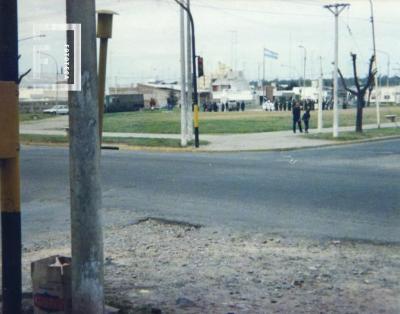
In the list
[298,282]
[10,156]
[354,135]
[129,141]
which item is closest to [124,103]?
[354,135]

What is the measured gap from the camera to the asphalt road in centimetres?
998

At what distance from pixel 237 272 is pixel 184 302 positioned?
3.89 feet

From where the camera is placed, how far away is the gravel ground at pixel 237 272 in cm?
596

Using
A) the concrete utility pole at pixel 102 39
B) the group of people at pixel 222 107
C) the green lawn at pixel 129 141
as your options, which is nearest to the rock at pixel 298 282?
the concrete utility pole at pixel 102 39

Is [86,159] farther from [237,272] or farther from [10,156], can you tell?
[237,272]

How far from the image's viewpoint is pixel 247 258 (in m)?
7.70

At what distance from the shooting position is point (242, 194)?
12836 mm

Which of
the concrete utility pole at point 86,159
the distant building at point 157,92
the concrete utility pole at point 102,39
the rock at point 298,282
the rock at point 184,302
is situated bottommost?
the rock at point 184,302

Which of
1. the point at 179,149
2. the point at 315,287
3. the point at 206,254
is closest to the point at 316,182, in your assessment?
the point at 206,254

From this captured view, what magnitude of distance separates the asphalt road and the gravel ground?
0.77 m

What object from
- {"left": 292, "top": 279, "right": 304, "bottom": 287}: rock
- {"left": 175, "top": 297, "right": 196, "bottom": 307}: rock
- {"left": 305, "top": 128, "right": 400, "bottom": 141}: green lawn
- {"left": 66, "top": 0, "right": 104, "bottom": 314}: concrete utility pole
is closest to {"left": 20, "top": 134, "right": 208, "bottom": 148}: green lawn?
{"left": 305, "top": 128, "right": 400, "bottom": 141}: green lawn

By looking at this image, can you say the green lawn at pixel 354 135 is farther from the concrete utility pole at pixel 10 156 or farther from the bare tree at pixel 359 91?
the concrete utility pole at pixel 10 156

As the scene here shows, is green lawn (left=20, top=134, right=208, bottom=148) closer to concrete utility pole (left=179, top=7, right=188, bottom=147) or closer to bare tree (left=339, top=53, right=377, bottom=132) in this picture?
concrete utility pole (left=179, top=7, right=188, bottom=147)

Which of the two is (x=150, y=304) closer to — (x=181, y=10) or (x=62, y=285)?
(x=62, y=285)
